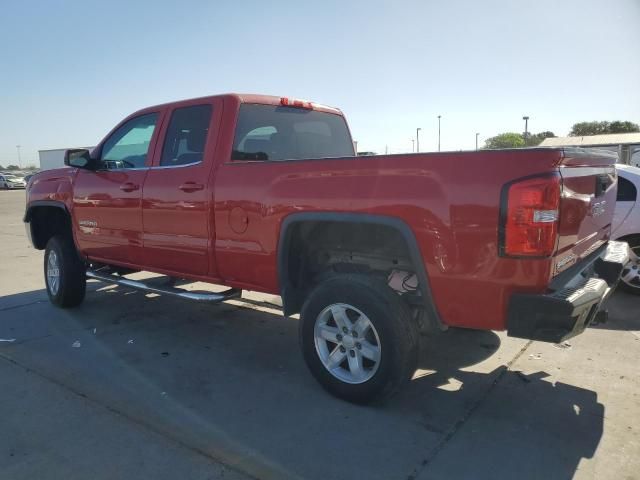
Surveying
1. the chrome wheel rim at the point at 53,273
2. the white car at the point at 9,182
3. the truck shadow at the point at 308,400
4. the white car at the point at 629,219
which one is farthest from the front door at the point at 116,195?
the white car at the point at 9,182

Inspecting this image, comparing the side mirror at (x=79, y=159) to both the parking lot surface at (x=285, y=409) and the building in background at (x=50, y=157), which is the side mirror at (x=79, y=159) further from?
the building in background at (x=50, y=157)

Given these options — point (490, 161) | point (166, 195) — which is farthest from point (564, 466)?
point (166, 195)

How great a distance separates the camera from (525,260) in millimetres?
2602

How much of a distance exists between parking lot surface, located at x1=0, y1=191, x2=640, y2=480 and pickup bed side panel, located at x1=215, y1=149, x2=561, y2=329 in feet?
2.49

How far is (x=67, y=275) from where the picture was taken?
5609mm

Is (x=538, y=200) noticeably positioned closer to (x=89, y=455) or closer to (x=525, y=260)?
(x=525, y=260)

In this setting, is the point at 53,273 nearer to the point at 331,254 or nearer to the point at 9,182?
the point at 331,254

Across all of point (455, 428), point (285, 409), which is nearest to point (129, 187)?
point (285, 409)

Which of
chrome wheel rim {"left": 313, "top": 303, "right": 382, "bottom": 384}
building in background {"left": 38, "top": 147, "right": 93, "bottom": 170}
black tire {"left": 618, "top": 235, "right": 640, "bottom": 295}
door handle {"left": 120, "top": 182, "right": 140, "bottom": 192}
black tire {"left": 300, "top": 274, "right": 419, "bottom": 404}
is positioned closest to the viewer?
black tire {"left": 300, "top": 274, "right": 419, "bottom": 404}

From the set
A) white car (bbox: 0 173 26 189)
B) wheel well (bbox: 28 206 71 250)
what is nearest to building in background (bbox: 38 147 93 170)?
white car (bbox: 0 173 26 189)

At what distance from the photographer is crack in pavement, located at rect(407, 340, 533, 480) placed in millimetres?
2651

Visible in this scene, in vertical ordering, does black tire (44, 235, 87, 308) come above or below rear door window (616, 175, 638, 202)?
below

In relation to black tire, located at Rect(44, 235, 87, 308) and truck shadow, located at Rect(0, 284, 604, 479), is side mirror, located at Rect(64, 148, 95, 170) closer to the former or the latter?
black tire, located at Rect(44, 235, 87, 308)

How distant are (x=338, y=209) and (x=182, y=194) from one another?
1.59 m
